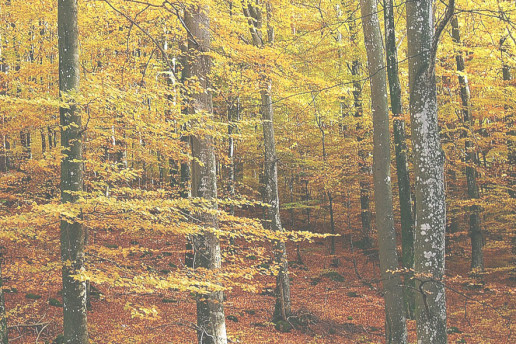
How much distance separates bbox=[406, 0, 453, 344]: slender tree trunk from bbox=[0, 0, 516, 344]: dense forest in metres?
0.02

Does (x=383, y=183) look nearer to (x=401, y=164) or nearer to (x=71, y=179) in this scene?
(x=401, y=164)

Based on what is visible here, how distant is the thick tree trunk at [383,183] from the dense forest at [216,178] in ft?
0.10

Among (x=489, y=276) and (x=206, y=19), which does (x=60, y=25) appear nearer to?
(x=206, y=19)

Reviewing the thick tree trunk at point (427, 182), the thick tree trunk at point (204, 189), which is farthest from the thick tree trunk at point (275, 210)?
the thick tree trunk at point (427, 182)

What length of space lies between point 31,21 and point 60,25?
283 inches

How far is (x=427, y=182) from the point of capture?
162 inches

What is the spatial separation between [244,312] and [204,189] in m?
6.49

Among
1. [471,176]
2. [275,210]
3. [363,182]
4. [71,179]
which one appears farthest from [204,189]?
[363,182]

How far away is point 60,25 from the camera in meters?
5.33

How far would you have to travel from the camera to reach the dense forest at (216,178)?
4.48 metres

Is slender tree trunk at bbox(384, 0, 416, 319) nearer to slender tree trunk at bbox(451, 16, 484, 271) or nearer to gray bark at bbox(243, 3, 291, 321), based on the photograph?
gray bark at bbox(243, 3, 291, 321)

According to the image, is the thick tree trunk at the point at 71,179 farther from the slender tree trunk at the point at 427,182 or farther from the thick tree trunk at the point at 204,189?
the slender tree trunk at the point at 427,182

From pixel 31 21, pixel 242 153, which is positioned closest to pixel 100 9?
pixel 31 21

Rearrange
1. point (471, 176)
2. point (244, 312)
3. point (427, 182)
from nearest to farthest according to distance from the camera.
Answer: point (427, 182) < point (244, 312) < point (471, 176)
